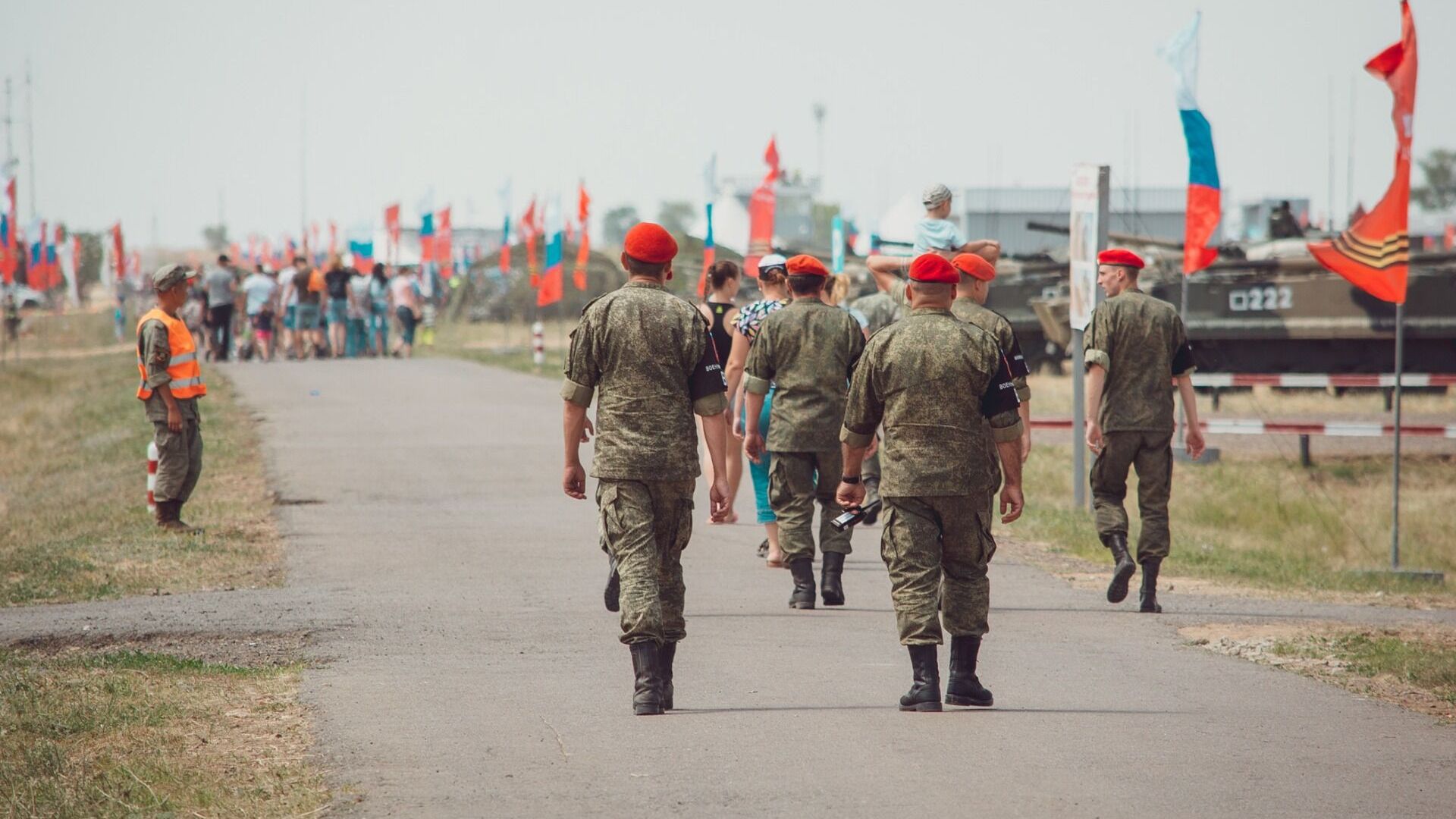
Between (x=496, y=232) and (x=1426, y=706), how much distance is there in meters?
80.1

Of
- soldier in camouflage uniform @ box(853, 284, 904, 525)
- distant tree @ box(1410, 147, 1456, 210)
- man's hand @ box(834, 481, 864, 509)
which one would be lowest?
man's hand @ box(834, 481, 864, 509)

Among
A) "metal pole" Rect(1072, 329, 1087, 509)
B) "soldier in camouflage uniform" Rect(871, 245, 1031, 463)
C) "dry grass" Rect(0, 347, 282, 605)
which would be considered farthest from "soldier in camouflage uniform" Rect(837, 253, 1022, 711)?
"metal pole" Rect(1072, 329, 1087, 509)

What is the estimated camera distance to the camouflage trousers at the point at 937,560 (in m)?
6.86

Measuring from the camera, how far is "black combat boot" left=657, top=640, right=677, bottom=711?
6.84 metres

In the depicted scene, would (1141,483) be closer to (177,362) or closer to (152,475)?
(177,362)

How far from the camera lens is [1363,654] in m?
8.43

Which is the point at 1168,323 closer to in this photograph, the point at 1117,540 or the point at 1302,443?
the point at 1117,540

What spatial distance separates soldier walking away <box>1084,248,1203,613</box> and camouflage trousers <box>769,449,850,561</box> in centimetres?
140

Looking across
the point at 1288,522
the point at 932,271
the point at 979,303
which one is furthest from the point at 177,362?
the point at 1288,522

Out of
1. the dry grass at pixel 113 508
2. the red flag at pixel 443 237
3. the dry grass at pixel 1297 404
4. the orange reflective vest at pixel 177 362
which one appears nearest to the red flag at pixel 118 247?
the red flag at pixel 443 237

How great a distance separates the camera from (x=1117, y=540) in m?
9.86

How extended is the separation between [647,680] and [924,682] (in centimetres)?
104

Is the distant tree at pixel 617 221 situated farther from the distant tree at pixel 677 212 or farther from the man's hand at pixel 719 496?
the man's hand at pixel 719 496

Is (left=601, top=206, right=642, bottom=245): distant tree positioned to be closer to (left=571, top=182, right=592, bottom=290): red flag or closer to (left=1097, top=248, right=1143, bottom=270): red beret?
(left=571, top=182, right=592, bottom=290): red flag
